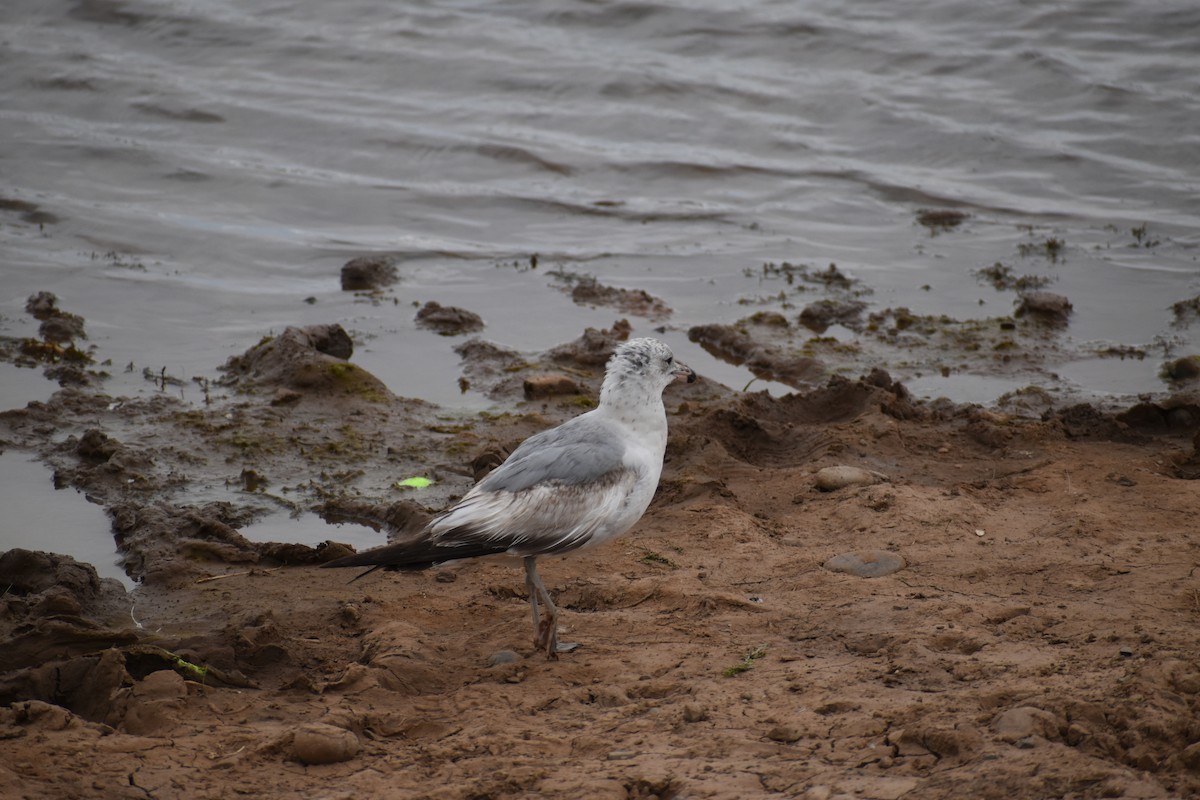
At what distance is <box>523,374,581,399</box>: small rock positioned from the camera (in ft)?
28.9

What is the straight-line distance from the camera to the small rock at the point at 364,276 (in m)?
11.1

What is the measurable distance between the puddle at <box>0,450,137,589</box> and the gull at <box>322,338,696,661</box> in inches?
77.4

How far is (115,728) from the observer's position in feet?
15.3

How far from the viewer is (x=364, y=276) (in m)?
11.1

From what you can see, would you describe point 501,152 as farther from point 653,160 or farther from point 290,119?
point 290,119

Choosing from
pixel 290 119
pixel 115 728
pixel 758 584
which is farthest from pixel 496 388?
pixel 290 119

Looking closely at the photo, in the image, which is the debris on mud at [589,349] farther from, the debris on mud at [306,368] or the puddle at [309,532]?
the puddle at [309,532]

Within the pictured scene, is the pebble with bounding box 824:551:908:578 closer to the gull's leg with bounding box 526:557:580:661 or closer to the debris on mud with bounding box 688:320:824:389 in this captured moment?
the gull's leg with bounding box 526:557:580:661

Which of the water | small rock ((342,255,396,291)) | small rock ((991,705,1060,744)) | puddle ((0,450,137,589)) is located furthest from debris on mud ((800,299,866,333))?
small rock ((991,705,1060,744))

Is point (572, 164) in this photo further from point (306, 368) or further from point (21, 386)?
point (21, 386)

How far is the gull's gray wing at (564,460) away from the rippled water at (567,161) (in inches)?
122

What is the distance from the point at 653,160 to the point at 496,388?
622 cm

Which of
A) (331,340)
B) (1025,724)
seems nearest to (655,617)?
(1025,724)

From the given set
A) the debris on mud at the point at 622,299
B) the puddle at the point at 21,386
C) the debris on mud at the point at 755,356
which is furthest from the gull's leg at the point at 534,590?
the debris on mud at the point at 622,299
